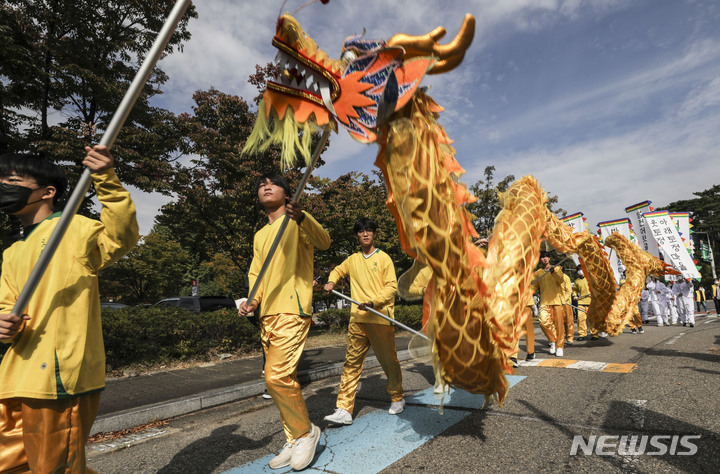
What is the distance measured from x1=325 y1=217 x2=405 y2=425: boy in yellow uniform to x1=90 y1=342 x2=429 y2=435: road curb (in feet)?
1.96

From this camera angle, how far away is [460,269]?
6.87 ft

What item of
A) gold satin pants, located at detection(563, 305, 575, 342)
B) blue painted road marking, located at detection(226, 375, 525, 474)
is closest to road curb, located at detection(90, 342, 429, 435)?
blue painted road marking, located at detection(226, 375, 525, 474)

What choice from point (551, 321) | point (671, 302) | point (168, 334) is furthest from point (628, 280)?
point (671, 302)

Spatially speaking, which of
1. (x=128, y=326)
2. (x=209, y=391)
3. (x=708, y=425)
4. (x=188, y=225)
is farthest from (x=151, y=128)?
(x=708, y=425)

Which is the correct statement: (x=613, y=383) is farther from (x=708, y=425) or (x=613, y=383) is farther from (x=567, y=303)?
(x=567, y=303)

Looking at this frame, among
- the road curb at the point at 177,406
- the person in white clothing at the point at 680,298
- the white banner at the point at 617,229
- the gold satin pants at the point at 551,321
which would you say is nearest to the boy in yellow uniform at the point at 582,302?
the gold satin pants at the point at 551,321

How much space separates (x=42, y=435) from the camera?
5.24ft

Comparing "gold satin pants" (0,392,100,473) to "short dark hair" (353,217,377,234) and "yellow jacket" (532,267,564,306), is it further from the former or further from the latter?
"yellow jacket" (532,267,564,306)

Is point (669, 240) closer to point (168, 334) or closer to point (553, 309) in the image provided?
point (553, 309)

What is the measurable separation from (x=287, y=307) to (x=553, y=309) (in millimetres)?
6539

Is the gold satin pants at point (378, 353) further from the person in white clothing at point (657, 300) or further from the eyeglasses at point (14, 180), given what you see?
the person in white clothing at point (657, 300)

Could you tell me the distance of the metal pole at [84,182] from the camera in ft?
4.95

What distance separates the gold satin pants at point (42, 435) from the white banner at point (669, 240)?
12.5 meters

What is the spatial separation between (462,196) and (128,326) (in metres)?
6.07
